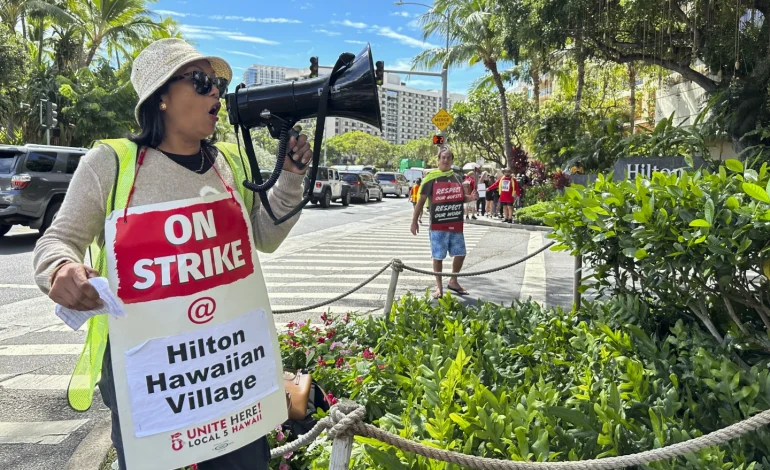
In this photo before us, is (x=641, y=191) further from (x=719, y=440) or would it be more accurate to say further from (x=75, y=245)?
(x=75, y=245)

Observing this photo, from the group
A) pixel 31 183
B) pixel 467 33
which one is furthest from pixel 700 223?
pixel 467 33

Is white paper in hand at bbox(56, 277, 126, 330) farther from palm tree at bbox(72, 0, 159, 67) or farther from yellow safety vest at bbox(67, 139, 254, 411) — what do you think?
palm tree at bbox(72, 0, 159, 67)

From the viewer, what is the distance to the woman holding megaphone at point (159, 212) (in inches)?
64.9

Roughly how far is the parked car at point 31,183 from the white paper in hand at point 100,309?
1066 cm

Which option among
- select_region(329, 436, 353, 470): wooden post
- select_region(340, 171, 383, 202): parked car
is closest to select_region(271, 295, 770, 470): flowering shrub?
select_region(329, 436, 353, 470): wooden post

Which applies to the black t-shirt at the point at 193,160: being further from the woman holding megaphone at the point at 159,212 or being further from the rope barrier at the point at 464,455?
the rope barrier at the point at 464,455

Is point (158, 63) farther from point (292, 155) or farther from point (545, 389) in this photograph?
point (545, 389)

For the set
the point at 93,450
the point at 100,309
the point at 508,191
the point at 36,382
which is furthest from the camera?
the point at 508,191

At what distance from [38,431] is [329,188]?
21684 millimetres

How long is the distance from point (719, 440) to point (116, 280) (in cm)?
179

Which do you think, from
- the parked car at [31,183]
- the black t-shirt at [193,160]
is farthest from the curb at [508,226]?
the black t-shirt at [193,160]

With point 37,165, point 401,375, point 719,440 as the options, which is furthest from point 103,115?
point 719,440

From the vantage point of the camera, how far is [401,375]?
2932mm

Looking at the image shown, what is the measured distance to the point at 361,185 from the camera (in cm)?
2936
